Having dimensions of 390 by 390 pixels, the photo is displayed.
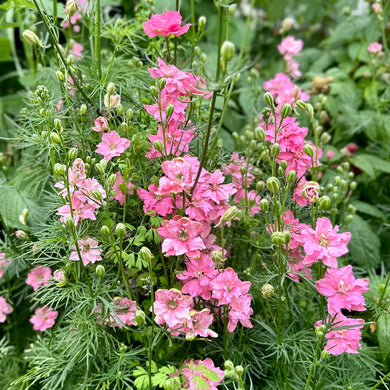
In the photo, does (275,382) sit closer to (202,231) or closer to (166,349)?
(166,349)

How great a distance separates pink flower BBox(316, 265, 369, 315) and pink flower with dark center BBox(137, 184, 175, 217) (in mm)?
287

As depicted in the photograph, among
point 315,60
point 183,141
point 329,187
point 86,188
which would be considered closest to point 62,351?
point 86,188

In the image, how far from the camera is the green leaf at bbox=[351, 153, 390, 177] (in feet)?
4.80

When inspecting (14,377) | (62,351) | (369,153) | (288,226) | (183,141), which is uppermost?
(183,141)

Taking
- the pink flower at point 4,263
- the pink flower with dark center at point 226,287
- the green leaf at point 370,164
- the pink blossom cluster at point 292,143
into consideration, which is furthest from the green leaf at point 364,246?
the pink flower at point 4,263

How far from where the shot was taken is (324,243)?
0.85 m

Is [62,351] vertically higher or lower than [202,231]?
lower

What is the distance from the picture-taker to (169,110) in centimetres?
85

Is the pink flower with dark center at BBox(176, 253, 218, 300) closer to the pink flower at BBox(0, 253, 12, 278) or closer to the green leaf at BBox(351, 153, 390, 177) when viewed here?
the pink flower at BBox(0, 253, 12, 278)

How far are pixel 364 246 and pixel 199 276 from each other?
67cm

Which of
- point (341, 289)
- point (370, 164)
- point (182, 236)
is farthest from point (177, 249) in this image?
point (370, 164)

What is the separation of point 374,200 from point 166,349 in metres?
0.96

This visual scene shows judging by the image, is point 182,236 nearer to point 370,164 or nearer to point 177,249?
point 177,249

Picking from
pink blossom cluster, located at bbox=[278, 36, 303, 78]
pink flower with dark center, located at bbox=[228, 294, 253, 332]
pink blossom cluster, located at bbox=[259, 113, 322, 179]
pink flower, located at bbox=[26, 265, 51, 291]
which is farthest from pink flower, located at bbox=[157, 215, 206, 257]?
pink blossom cluster, located at bbox=[278, 36, 303, 78]
